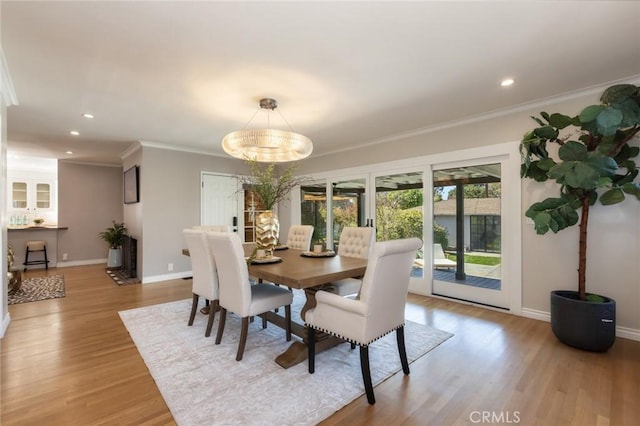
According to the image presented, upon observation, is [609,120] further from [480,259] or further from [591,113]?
[480,259]

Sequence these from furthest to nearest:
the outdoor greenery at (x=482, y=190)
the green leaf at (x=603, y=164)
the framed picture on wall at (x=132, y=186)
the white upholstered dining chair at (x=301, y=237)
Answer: the framed picture on wall at (x=132, y=186) < the white upholstered dining chair at (x=301, y=237) < the outdoor greenery at (x=482, y=190) < the green leaf at (x=603, y=164)

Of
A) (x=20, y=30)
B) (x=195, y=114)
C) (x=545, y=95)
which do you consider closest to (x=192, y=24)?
(x=20, y=30)

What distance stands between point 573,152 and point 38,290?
6.98 metres

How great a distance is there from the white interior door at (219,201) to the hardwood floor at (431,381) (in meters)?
2.79

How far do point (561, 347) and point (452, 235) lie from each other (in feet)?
5.73

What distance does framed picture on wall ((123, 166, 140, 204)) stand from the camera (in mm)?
5098

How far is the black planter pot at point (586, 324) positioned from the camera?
7.76 ft

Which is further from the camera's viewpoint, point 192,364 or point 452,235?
point 452,235

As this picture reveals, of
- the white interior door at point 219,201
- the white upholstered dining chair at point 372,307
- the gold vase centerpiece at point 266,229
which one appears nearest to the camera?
the white upholstered dining chair at point 372,307

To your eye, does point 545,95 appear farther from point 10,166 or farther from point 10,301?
point 10,166

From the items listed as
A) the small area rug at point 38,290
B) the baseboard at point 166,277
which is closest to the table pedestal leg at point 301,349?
the baseboard at point 166,277

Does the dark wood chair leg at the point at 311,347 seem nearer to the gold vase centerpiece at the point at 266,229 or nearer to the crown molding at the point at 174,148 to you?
the gold vase centerpiece at the point at 266,229

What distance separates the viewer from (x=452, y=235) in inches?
158

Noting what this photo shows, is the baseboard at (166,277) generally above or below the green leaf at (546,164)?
below
